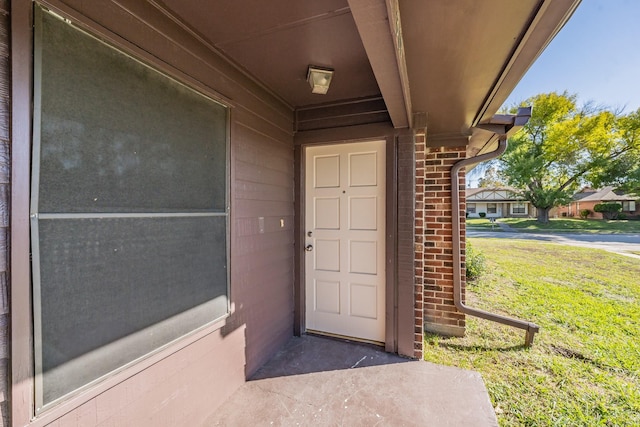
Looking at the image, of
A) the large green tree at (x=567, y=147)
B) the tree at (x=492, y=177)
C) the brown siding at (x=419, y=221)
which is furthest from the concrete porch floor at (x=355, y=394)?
the tree at (x=492, y=177)

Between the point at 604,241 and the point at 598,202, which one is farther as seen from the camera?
the point at 598,202

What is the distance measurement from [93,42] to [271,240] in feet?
5.89

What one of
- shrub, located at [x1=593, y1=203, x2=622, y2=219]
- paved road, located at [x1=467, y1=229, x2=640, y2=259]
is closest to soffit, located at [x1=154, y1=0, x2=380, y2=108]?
paved road, located at [x1=467, y1=229, x2=640, y2=259]

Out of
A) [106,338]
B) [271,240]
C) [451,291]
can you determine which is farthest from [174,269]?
[451,291]

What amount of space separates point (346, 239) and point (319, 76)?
63.4 inches

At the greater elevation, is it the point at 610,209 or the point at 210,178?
the point at 610,209

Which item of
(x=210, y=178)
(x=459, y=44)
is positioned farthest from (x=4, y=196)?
(x=459, y=44)

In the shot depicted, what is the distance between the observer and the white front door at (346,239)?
2795mm

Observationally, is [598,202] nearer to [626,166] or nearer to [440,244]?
[626,166]

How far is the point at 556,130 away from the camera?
1572cm

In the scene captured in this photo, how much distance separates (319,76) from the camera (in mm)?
2092

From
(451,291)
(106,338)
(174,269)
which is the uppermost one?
(174,269)

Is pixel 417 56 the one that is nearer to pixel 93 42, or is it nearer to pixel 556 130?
pixel 93 42

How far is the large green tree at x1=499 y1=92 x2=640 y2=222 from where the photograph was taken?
15484 mm
